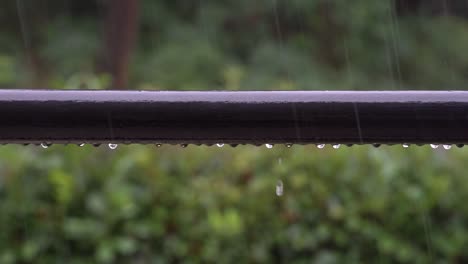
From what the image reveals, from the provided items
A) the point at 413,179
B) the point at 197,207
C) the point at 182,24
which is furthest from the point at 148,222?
the point at 182,24

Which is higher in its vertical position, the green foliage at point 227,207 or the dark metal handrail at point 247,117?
the green foliage at point 227,207

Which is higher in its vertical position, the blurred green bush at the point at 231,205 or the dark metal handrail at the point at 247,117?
the blurred green bush at the point at 231,205

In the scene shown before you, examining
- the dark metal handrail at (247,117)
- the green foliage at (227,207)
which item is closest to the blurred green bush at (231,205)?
the green foliage at (227,207)

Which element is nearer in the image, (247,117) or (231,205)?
(247,117)

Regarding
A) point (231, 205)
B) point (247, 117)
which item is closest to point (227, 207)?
point (231, 205)

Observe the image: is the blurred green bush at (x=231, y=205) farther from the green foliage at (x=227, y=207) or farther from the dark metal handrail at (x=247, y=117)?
the dark metal handrail at (x=247, y=117)

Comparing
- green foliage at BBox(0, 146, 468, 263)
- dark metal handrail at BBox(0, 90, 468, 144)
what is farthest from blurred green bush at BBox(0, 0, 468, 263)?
dark metal handrail at BBox(0, 90, 468, 144)

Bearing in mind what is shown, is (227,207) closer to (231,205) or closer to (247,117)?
(231,205)

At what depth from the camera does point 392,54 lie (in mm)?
7852

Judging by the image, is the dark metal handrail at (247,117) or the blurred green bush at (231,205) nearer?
the dark metal handrail at (247,117)

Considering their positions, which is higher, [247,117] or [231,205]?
[231,205]

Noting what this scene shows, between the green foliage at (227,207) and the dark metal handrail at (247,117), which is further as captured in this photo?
the green foliage at (227,207)

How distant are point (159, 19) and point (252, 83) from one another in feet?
4.73

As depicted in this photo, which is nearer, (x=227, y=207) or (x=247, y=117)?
(x=247, y=117)
